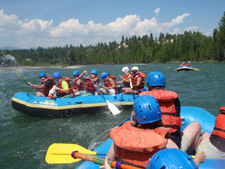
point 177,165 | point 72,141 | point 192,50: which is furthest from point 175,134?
point 192,50

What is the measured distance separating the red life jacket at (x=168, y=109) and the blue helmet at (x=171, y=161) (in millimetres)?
1401

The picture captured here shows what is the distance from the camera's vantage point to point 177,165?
1132 mm

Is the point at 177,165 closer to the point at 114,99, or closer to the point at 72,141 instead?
the point at 72,141

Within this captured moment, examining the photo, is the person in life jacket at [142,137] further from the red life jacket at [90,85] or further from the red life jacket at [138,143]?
the red life jacket at [90,85]

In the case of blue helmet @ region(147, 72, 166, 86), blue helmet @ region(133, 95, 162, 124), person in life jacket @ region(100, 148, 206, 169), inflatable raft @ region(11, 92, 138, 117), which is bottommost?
inflatable raft @ region(11, 92, 138, 117)

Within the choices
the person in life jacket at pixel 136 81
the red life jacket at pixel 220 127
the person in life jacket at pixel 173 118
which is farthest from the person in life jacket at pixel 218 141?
the person in life jacket at pixel 136 81

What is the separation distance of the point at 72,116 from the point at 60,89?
108cm

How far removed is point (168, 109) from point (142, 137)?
107cm

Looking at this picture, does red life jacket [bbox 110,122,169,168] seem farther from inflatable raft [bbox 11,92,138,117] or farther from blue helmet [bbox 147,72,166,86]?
inflatable raft [bbox 11,92,138,117]

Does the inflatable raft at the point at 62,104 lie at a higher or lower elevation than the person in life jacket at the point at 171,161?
lower

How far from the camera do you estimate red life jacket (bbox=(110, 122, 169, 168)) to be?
5.40 feet

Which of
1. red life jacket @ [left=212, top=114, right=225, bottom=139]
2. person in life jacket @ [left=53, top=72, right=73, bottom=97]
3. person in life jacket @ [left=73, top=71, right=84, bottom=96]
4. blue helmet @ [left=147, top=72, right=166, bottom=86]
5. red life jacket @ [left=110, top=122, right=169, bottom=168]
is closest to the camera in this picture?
red life jacket @ [left=110, top=122, right=169, bottom=168]

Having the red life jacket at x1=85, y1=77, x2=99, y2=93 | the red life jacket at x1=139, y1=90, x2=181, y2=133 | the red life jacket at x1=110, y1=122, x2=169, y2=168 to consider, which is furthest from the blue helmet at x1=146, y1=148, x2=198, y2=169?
the red life jacket at x1=85, y1=77, x2=99, y2=93

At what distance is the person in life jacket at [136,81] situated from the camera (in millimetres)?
7316
